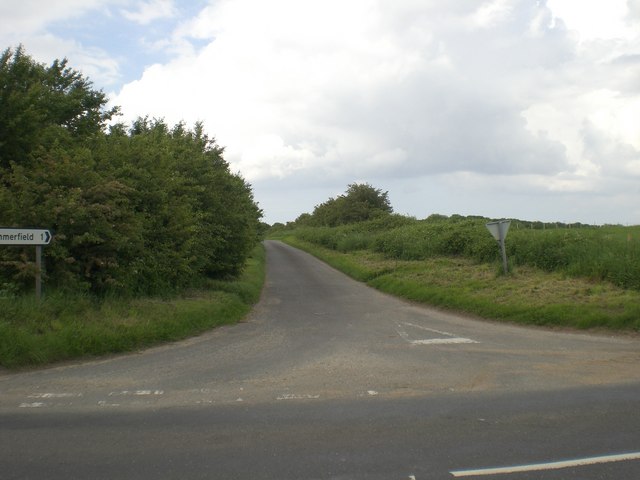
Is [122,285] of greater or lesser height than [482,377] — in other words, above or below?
above

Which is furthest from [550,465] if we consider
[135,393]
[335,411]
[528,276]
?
[528,276]

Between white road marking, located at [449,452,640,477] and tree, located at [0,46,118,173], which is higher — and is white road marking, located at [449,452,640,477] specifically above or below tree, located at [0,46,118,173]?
below

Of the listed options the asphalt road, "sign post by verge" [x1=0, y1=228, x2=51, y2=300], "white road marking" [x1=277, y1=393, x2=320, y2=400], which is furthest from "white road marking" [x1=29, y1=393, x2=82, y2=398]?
"sign post by verge" [x1=0, y1=228, x2=51, y2=300]

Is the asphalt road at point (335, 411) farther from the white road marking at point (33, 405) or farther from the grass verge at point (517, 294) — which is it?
the grass verge at point (517, 294)

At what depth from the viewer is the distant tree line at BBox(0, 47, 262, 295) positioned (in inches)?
506

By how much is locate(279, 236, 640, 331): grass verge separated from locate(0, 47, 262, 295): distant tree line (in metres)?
7.10

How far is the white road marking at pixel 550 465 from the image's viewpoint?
496 cm

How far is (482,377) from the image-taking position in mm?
8578

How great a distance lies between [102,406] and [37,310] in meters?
4.69

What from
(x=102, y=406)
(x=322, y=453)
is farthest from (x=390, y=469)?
(x=102, y=406)

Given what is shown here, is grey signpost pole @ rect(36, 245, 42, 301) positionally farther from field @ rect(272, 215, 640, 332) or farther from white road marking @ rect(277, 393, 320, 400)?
field @ rect(272, 215, 640, 332)

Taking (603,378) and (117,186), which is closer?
(603,378)

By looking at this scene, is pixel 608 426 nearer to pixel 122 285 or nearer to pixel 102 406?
pixel 102 406

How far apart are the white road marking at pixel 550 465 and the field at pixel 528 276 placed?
338 inches
